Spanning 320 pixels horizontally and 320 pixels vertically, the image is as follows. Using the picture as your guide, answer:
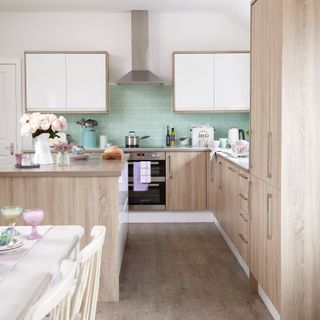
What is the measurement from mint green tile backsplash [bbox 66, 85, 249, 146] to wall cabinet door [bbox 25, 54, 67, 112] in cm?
48

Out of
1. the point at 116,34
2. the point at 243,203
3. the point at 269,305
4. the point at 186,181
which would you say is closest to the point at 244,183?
the point at 243,203

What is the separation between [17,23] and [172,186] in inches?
120

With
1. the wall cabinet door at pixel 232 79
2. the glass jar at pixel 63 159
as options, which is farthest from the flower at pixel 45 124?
the wall cabinet door at pixel 232 79

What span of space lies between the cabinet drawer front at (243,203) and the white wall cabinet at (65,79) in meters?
2.85

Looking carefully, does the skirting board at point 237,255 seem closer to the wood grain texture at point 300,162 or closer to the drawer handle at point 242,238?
the drawer handle at point 242,238

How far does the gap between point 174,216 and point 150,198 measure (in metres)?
0.45

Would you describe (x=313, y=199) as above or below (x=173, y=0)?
below

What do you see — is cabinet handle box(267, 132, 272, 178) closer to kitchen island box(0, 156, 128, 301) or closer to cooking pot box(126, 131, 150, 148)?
kitchen island box(0, 156, 128, 301)

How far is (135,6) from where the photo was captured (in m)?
6.57

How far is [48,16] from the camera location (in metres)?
6.91

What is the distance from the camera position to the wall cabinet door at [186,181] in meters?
6.54

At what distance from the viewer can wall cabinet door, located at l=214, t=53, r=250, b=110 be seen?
666cm

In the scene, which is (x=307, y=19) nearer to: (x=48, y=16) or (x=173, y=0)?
(x=173, y=0)

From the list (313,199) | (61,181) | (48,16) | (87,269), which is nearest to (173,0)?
(48,16)
